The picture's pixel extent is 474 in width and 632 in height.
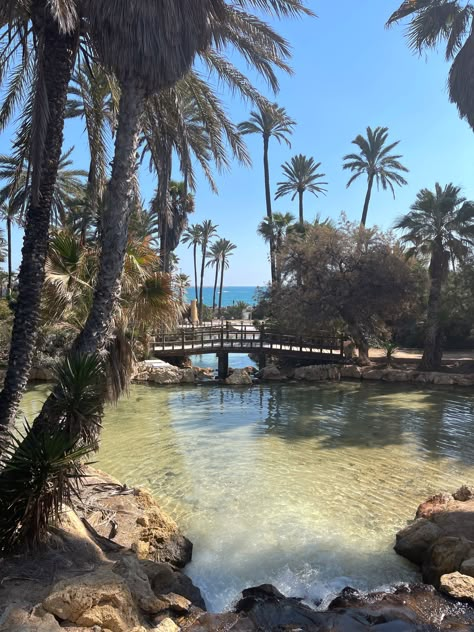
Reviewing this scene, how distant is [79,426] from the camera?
593cm

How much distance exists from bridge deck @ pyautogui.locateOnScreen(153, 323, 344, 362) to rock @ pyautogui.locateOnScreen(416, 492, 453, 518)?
663 inches

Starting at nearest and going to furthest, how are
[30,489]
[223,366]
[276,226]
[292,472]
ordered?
[30,489] → [292,472] → [223,366] → [276,226]

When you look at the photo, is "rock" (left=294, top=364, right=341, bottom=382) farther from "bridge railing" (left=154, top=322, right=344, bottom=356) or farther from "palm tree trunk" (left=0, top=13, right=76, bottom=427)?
"palm tree trunk" (left=0, top=13, right=76, bottom=427)

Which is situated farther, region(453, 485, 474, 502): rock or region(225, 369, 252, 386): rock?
region(225, 369, 252, 386): rock

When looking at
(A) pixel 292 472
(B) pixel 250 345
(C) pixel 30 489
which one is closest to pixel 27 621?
(C) pixel 30 489

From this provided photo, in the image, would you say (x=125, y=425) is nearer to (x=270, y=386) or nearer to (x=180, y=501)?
(x=180, y=501)

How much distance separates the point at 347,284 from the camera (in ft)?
78.3

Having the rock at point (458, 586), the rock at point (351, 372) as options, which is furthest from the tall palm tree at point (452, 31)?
the rock at point (458, 586)

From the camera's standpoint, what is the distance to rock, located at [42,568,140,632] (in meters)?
4.00

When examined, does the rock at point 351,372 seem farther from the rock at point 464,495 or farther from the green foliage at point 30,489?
the green foliage at point 30,489

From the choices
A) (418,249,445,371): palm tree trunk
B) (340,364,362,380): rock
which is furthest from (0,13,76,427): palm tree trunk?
(418,249,445,371): palm tree trunk

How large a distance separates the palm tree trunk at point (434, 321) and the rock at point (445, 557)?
60.3ft

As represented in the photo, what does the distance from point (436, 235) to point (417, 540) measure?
1926cm

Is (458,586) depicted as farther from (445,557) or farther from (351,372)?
(351,372)
